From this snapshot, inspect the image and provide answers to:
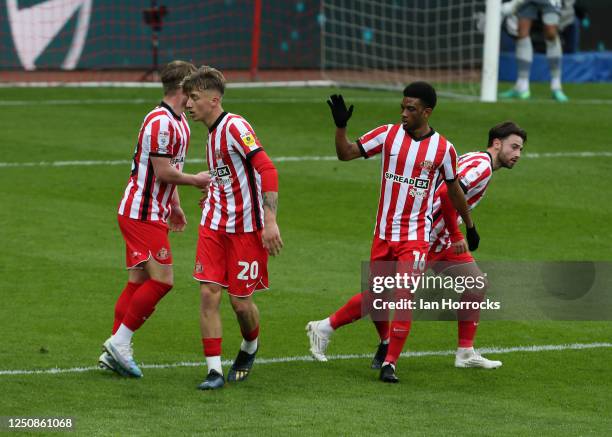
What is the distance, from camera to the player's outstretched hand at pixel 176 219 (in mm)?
8219

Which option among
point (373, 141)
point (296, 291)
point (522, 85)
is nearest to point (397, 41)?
point (522, 85)

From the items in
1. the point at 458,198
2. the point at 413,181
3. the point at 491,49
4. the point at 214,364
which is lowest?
the point at 214,364

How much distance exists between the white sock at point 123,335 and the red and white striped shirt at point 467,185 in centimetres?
199

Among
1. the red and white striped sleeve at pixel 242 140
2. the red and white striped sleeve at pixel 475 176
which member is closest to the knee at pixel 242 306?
the red and white striped sleeve at pixel 242 140

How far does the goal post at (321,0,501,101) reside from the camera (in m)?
23.9

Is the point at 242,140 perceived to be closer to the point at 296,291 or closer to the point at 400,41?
the point at 296,291

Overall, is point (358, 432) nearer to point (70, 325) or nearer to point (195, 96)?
point (195, 96)

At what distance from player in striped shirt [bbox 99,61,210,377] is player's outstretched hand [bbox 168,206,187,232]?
28 centimetres

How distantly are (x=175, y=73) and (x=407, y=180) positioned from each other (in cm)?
153

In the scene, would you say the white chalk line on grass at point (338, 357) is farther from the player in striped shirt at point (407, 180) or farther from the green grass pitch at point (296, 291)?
the player in striped shirt at point (407, 180)

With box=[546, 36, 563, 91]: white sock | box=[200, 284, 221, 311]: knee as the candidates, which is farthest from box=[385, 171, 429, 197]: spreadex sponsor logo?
box=[546, 36, 563, 91]: white sock

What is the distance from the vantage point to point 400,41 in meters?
24.8

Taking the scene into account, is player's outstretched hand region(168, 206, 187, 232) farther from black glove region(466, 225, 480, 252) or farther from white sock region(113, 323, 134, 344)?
black glove region(466, 225, 480, 252)

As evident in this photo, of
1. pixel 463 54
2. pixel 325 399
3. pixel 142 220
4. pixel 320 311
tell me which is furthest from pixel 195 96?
pixel 463 54
